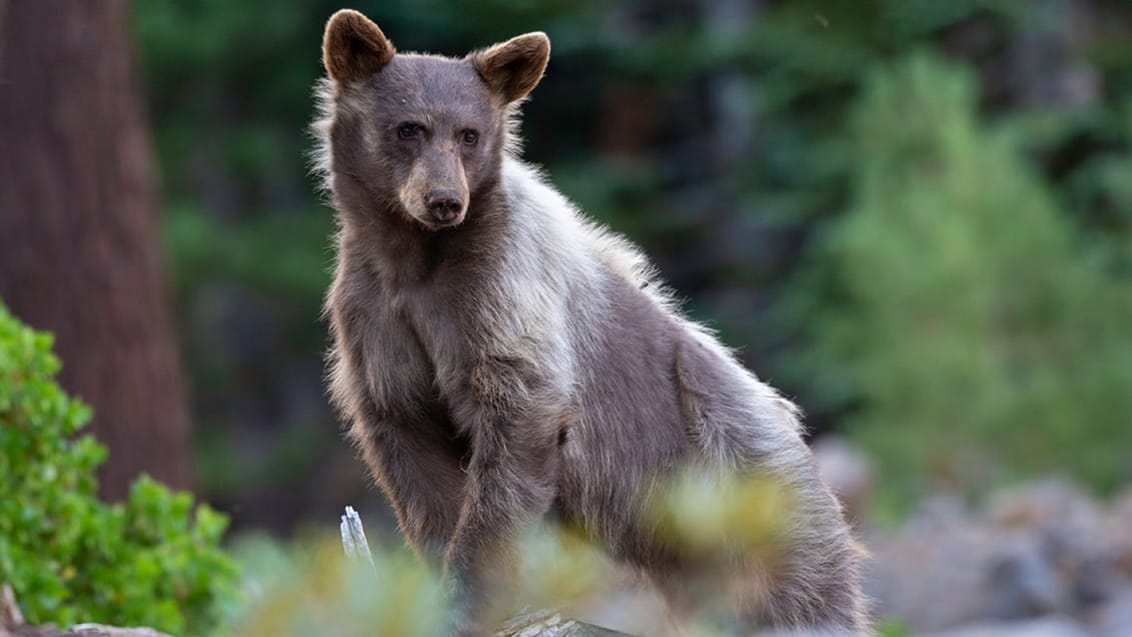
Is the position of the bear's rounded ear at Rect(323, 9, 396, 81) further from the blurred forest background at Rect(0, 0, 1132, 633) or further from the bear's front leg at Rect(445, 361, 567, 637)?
the blurred forest background at Rect(0, 0, 1132, 633)

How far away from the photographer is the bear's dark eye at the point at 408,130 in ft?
18.3

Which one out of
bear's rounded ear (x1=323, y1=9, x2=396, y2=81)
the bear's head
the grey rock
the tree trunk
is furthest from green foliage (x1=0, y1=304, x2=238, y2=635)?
the grey rock

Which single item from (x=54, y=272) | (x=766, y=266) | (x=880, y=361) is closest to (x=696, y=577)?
(x=54, y=272)

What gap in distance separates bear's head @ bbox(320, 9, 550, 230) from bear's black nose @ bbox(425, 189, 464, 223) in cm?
4

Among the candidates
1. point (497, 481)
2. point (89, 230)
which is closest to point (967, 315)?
point (89, 230)

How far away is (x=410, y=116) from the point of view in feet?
18.3

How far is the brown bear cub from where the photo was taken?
17.9 feet

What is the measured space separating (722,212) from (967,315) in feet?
29.1

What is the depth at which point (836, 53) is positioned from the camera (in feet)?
73.0

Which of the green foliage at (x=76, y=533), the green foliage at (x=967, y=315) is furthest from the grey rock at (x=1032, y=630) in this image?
the green foliage at (x=967, y=315)

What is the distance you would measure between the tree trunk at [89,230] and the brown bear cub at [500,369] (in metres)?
4.65

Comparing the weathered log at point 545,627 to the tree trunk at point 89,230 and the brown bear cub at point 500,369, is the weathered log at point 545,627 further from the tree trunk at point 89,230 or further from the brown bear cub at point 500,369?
the tree trunk at point 89,230

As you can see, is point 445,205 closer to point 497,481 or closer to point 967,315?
point 497,481

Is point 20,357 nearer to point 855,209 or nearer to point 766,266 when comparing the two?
point 855,209
